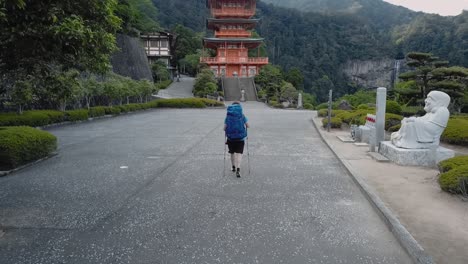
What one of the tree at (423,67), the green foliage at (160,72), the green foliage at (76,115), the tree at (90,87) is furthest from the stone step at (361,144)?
the green foliage at (160,72)

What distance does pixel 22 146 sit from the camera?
7398 mm

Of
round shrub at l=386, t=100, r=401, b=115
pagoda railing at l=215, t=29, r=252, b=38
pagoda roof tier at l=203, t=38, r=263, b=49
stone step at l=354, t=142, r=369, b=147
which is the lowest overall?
stone step at l=354, t=142, r=369, b=147

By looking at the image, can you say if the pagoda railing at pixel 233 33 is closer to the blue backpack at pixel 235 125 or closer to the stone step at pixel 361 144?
the stone step at pixel 361 144

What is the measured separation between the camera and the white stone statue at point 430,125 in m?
7.49

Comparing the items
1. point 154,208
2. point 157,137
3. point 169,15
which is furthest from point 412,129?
point 169,15

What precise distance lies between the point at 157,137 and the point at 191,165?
4.97 meters

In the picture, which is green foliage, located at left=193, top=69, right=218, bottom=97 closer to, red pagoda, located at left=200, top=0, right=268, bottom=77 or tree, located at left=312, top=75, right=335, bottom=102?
red pagoda, located at left=200, top=0, right=268, bottom=77

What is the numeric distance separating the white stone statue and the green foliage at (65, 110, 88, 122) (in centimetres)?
1596

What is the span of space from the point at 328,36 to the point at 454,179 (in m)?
101

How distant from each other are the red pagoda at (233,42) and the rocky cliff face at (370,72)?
2063 inches

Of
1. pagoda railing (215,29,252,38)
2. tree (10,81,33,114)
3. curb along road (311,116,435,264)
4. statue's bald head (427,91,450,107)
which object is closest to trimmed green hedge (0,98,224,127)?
tree (10,81,33,114)

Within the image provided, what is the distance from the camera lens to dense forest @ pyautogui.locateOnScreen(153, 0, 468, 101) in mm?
82312

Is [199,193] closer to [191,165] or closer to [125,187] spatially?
[125,187]

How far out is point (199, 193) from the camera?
224 inches
